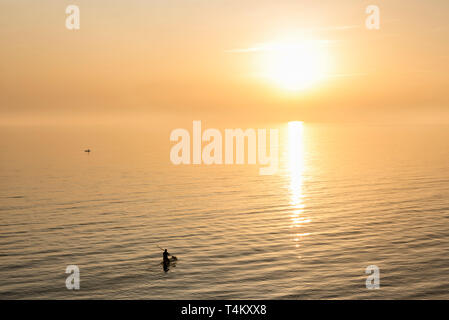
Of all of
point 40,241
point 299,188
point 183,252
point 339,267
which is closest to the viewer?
point 339,267

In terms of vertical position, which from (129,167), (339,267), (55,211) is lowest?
(339,267)

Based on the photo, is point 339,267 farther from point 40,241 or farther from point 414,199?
point 414,199

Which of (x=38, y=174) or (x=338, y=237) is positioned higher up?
(x=38, y=174)

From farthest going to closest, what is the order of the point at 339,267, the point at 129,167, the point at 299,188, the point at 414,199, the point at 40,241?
the point at 129,167
the point at 299,188
the point at 414,199
the point at 40,241
the point at 339,267

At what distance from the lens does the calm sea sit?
4181 centimetres

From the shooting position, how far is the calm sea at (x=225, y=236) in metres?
41.8

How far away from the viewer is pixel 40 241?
5575cm

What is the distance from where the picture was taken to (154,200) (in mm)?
84625

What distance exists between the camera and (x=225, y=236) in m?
58.8
